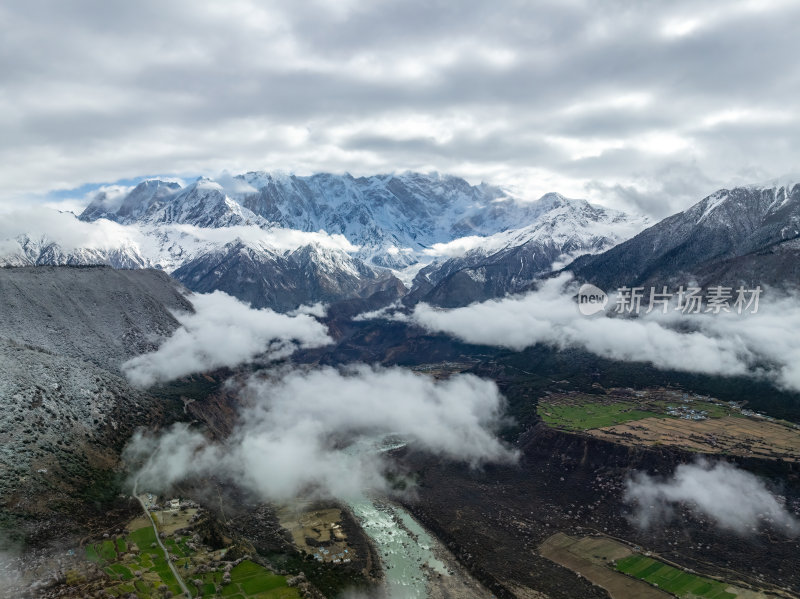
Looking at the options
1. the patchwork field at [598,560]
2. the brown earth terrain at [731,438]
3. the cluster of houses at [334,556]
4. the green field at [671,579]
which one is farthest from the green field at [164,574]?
the brown earth terrain at [731,438]

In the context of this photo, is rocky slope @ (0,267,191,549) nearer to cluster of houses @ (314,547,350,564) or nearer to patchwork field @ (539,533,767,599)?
cluster of houses @ (314,547,350,564)

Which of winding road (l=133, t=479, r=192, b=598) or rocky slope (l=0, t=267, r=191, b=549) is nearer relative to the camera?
winding road (l=133, t=479, r=192, b=598)

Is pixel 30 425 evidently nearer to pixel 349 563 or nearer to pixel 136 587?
pixel 136 587

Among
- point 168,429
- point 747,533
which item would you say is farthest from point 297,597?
point 747,533

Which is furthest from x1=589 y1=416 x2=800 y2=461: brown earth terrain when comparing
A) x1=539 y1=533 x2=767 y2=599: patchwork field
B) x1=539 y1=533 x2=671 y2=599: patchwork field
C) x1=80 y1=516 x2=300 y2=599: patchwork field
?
x1=80 y1=516 x2=300 y2=599: patchwork field

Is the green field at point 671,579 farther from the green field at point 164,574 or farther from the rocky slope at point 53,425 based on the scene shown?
the rocky slope at point 53,425

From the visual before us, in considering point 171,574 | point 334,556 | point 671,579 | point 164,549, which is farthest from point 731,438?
point 164,549
